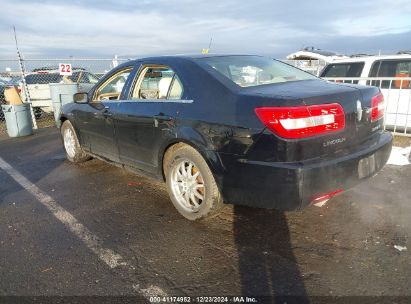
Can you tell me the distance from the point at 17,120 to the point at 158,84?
6.69 metres

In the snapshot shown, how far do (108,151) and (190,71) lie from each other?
6.27ft

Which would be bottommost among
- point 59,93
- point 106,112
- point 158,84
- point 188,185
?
point 188,185

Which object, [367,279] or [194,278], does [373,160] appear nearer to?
[367,279]

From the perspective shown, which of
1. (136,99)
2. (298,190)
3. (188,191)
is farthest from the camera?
(136,99)

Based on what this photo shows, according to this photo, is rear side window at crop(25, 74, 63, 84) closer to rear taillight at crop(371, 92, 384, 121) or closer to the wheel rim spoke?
the wheel rim spoke

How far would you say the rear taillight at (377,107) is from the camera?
3562 millimetres

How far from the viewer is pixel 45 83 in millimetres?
12312

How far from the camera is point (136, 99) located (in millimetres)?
4316

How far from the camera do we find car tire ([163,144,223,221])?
11.5ft

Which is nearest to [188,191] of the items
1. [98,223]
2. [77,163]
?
[98,223]

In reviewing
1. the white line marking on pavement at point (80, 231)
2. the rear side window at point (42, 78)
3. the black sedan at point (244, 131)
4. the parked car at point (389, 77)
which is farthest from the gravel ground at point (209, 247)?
the rear side window at point (42, 78)

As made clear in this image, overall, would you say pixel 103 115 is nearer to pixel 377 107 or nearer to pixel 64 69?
pixel 377 107

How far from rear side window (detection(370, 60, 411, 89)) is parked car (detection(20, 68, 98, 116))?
8.08 m

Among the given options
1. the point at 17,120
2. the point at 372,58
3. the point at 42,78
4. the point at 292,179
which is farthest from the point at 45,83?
the point at 292,179
